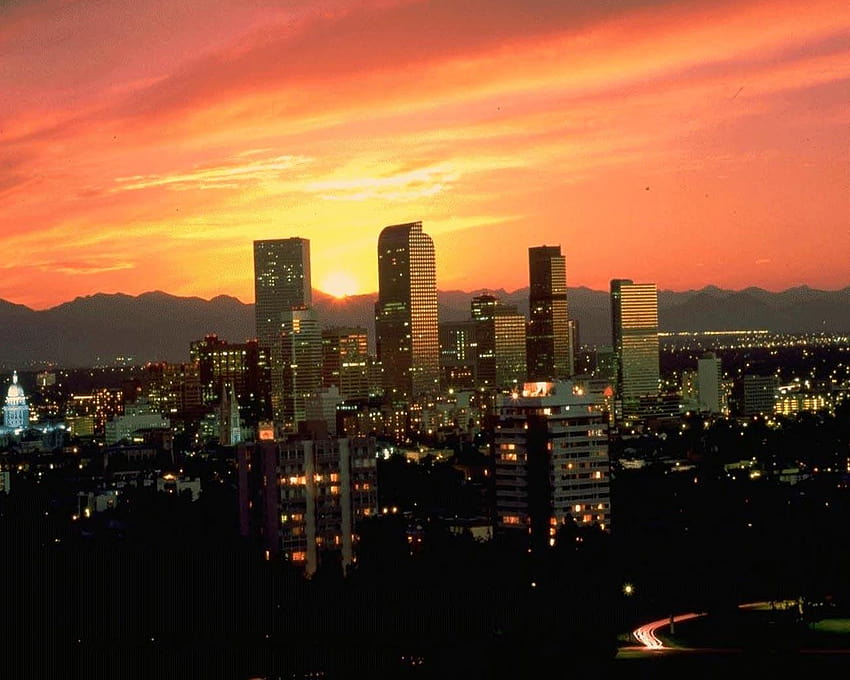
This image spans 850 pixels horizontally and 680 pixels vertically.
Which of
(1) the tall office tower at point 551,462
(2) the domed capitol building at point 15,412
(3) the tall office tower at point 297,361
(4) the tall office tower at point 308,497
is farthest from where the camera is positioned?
(2) the domed capitol building at point 15,412

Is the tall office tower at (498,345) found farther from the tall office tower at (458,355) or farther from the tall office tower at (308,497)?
the tall office tower at (308,497)

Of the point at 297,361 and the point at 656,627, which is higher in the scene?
the point at 297,361

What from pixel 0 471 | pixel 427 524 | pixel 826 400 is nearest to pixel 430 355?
pixel 826 400

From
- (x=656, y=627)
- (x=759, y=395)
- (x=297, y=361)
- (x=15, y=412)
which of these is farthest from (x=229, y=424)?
(x=656, y=627)

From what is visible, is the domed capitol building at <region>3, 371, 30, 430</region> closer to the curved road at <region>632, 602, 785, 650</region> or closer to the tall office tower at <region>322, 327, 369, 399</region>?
the tall office tower at <region>322, 327, 369, 399</region>

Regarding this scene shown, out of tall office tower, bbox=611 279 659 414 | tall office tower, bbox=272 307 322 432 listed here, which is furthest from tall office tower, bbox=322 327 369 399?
tall office tower, bbox=611 279 659 414

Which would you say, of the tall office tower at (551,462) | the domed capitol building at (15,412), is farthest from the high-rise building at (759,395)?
the tall office tower at (551,462)

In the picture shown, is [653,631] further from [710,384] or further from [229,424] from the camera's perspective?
[710,384]
